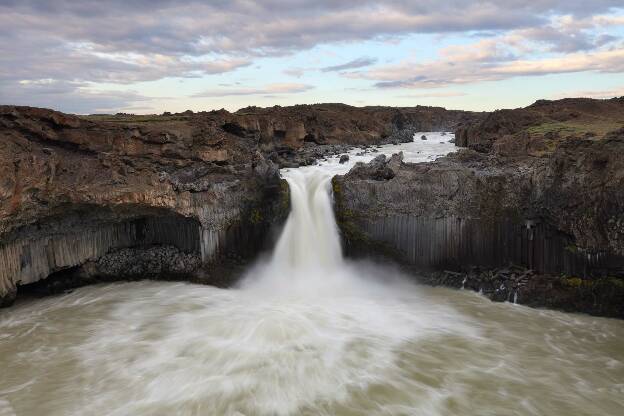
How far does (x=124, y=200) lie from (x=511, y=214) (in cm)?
1095

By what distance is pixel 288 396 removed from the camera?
787 centimetres

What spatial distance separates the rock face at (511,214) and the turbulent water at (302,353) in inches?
35.5

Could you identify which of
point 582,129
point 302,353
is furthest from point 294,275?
point 582,129

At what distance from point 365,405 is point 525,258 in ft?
→ 24.3

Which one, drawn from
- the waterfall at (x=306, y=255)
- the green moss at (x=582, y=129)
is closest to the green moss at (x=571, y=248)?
the waterfall at (x=306, y=255)

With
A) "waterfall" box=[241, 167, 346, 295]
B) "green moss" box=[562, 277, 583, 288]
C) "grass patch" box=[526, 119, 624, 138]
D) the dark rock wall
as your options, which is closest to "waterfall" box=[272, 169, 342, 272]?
"waterfall" box=[241, 167, 346, 295]

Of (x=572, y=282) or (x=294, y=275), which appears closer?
(x=572, y=282)

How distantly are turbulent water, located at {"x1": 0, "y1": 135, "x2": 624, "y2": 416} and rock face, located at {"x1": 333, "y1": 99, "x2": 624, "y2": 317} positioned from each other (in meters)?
0.90

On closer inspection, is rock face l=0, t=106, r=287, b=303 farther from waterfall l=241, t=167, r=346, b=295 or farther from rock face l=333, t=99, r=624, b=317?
rock face l=333, t=99, r=624, b=317

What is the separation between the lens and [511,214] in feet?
42.3

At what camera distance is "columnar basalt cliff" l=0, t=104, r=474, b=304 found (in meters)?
11.7

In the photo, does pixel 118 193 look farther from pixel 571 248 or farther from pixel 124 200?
pixel 571 248

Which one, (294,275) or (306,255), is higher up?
(306,255)

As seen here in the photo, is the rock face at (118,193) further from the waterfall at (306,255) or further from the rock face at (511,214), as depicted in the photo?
the rock face at (511,214)
